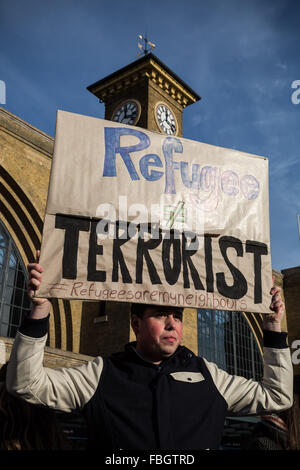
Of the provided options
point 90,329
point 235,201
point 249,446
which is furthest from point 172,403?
point 90,329

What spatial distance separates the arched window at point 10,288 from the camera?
41.3 feet

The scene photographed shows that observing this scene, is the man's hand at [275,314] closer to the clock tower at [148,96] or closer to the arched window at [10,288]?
the arched window at [10,288]

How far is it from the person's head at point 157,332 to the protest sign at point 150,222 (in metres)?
0.09

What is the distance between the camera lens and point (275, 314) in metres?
2.98

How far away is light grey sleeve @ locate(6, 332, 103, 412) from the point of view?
2158 mm

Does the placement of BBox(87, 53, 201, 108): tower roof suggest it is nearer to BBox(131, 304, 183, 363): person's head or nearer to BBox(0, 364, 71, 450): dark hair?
BBox(131, 304, 183, 363): person's head

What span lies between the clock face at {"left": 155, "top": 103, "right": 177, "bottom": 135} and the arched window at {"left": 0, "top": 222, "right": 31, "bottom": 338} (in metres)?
9.43

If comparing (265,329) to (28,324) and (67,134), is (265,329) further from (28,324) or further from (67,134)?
(67,134)

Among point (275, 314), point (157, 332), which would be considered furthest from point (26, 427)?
point (275, 314)

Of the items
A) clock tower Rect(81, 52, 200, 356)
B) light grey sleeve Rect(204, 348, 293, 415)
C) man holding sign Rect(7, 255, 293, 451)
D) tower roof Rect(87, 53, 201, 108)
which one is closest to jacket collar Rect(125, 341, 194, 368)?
man holding sign Rect(7, 255, 293, 451)

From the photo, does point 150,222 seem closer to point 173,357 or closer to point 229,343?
point 173,357

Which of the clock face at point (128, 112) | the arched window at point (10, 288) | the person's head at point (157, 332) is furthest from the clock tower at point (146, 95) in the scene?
the person's head at point (157, 332)

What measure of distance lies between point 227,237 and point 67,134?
1.39 m

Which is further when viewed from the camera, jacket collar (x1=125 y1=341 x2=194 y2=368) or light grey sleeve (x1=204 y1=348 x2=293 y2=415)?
light grey sleeve (x1=204 y1=348 x2=293 y2=415)
